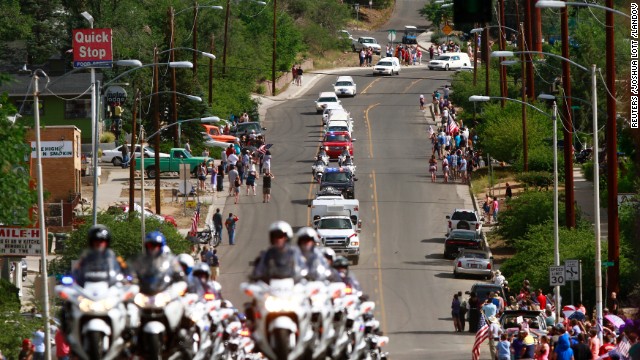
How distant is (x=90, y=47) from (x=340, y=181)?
43.5 feet

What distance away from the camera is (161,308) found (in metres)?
25.1

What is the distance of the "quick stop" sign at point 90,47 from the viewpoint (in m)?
78.5

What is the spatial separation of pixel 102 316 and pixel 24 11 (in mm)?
85731

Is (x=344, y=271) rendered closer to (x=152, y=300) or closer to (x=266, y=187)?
(x=152, y=300)

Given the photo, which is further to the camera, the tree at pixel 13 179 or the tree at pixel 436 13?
the tree at pixel 436 13

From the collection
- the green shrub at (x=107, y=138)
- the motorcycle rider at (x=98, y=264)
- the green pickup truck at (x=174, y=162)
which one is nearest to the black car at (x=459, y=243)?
the green pickup truck at (x=174, y=162)

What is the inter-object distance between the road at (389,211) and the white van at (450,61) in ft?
35.3

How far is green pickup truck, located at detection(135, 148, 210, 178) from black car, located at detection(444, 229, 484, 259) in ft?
60.7

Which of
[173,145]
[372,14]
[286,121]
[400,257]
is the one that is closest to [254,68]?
[286,121]

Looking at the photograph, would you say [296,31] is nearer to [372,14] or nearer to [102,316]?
[372,14]

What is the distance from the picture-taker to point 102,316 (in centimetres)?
2456

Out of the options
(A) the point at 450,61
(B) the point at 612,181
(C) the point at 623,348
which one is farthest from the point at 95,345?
(A) the point at 450,61

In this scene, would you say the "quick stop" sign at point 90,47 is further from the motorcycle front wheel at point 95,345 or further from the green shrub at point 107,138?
the motorcycle front wheel at point 95,345

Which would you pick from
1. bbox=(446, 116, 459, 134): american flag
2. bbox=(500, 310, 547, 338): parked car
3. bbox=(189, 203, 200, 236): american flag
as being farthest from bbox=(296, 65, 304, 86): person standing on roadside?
bbox=(500, 310, 547, 338): parked car
